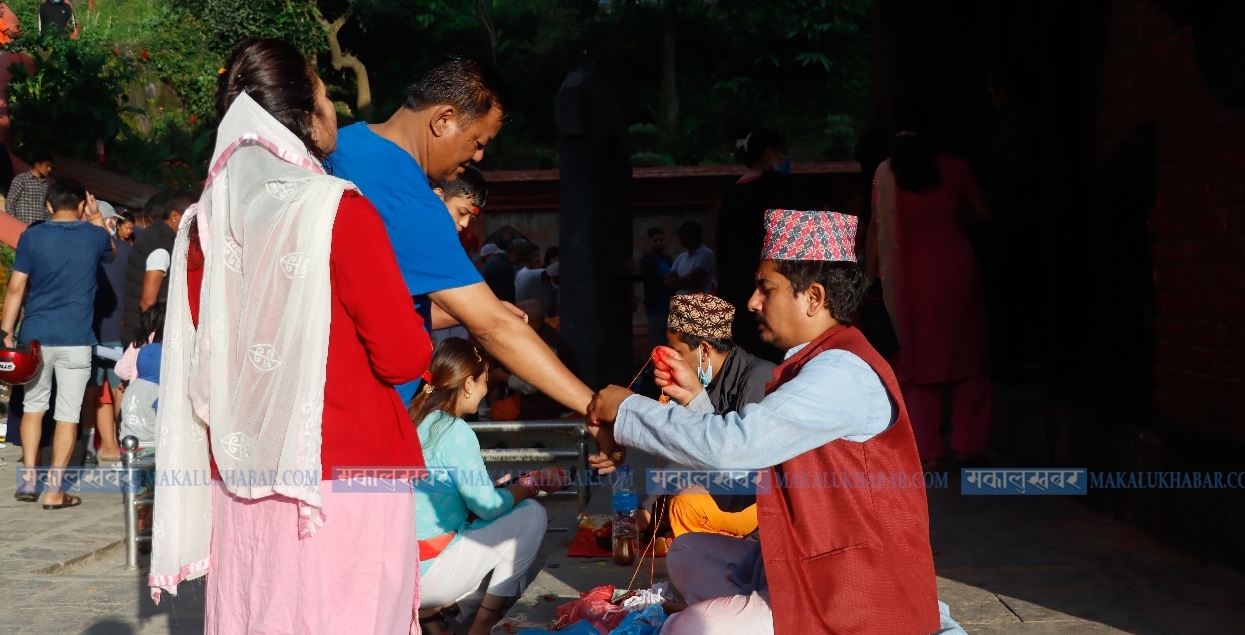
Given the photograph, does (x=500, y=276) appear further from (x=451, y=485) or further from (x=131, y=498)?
(x=451, y=485)

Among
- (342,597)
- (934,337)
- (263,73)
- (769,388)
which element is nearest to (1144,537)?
(934,337)

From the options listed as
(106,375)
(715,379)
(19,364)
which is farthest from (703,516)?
(106,375)

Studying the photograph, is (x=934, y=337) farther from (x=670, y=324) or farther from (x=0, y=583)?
(x=0, y=583)

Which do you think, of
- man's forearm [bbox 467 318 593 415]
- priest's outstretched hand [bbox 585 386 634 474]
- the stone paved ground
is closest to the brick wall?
the stone paved ground

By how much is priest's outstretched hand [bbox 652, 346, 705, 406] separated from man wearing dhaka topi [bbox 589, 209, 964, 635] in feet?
0.87

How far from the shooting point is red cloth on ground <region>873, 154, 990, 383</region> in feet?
18.6

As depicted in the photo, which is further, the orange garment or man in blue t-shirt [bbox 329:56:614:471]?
the orange garment

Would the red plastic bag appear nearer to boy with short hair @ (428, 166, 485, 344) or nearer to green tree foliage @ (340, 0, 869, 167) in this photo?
boy with short hair @ (428, 166, 485, 344)

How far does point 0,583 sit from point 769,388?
4.17m

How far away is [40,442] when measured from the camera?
7.28m

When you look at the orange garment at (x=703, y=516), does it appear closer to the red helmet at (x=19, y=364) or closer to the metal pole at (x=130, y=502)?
the metal pole at (x=130, y=502)

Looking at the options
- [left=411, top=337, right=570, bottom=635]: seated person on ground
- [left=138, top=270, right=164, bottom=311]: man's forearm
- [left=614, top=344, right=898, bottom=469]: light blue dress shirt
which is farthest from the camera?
[left=138, top=270, right=164, bottom=311]: man's forearm

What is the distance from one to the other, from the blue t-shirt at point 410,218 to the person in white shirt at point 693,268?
845 centimetres

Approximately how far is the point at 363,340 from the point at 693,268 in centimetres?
934
